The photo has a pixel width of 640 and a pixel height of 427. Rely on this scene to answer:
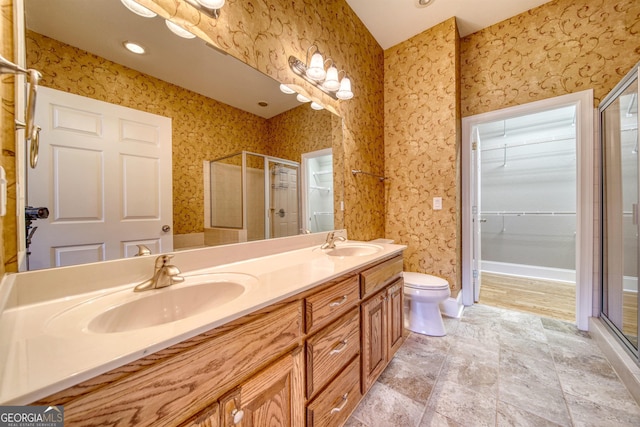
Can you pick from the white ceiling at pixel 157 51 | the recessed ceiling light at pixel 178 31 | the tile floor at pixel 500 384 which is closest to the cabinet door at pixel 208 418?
the tile floor at pixel 500 384

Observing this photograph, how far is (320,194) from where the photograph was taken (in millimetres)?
1772

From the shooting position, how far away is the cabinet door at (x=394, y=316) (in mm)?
1451

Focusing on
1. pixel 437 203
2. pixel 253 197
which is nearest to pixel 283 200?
pixel 253 197

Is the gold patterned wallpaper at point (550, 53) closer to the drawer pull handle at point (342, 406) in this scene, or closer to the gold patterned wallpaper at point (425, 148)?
the gold patterned wallpaper at point (425, 148)

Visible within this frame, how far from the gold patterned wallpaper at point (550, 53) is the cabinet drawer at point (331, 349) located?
253 cm

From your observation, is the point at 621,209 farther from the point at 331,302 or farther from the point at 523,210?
the point at 331,302

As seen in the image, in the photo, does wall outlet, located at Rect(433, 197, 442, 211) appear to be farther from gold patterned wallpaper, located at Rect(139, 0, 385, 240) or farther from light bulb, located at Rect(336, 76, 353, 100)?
light bulb, located at Rect(336, 76, 353, 100)

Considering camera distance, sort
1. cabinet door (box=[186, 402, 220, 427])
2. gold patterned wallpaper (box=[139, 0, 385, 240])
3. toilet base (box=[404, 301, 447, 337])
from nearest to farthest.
→ cabinet door (box=[186, 402, 220, 427]) < gold patterned wallpaper (box=[139, 0, 385, 240]) < toilet base (box=[404, 301, 447, 337])

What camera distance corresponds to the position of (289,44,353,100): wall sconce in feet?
5.10

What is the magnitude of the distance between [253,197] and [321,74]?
99 cm

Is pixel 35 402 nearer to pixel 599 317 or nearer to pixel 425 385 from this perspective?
pixel 425 385

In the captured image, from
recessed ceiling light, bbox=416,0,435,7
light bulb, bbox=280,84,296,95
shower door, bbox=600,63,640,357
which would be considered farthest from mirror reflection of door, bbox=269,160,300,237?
shower door, bbox=600,63,640,357

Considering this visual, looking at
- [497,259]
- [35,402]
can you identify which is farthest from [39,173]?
[497,259]

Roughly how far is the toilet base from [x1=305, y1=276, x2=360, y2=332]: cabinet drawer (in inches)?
44.2
